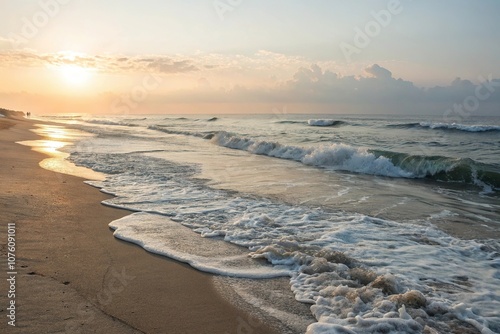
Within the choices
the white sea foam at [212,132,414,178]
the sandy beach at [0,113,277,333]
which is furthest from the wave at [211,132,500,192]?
the sandy beach at [0,113,277,333]

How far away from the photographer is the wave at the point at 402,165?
13.4 metres

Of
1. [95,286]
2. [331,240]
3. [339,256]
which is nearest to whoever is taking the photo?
[95,286]

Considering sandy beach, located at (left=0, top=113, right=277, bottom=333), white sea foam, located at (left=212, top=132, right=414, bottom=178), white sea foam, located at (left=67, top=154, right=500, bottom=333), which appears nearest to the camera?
sandy beach, located at (left=0, top=113, right=277, bottom=333)

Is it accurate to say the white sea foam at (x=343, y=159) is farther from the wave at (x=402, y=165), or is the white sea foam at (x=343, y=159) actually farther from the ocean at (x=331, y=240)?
the ocean at (x=331, y=240)

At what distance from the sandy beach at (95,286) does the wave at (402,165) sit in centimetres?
1173

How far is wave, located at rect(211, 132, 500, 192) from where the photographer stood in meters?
13.4

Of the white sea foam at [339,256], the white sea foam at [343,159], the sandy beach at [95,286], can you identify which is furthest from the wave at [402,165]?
the sandy beach at [95,286]

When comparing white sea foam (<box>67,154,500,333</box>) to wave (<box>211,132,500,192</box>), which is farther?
wave (<box>211,132,500,192</box>)

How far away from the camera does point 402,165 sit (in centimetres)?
1547

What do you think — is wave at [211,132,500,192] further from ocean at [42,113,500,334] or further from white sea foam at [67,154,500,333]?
white sea foam at [67,154,500,333]

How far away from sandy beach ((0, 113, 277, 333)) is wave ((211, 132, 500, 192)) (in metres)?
11.7

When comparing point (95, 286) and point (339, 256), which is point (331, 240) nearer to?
point (339, 256)

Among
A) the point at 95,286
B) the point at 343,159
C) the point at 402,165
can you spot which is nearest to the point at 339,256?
the point at 95,286

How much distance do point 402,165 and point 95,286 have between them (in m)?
14.3
